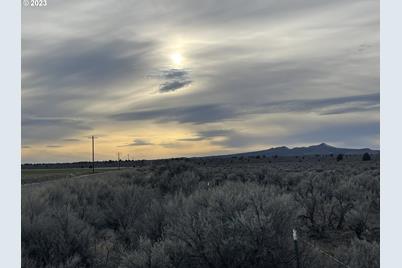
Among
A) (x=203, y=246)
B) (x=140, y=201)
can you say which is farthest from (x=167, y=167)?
(x=203, y=246)

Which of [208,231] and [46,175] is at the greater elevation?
[208,231]

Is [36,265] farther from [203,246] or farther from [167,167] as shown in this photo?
[167,167]

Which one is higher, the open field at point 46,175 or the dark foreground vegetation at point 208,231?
the dark foreground vegetation at point 208,231

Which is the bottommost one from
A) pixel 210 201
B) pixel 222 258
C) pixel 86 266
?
pixel 86 266

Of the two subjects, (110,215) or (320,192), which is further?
(320,192)

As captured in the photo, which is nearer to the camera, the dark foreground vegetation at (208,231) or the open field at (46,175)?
the dark foreground vegetation at (208,231)

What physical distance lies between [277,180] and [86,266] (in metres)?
23.6

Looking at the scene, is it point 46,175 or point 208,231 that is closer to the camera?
point 208,231

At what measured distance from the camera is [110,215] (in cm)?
1909

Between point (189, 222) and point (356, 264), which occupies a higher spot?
point (189, 222)

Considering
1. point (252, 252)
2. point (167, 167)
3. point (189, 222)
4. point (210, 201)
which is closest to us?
point (252, 252)

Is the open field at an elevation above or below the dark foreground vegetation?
below

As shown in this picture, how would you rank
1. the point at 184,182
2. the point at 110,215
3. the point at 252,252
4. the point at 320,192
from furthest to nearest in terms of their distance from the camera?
the point at 184,182 → the point at 320,192 → the point at 110,215 → the point at 252,252

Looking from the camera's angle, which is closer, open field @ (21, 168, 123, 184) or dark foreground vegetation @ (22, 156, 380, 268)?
dark foreground vegetation @ (22, 156, 380, 268)
